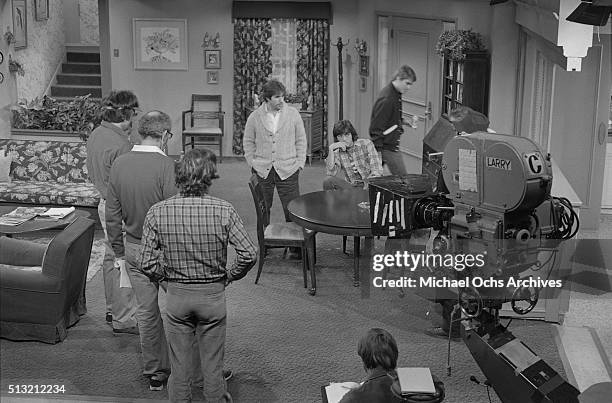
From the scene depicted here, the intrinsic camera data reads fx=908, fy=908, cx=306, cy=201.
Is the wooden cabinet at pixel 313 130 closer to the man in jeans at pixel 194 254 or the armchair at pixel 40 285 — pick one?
the armchair at pixel 40 285

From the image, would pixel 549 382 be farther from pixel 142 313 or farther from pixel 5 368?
pixel 5 368

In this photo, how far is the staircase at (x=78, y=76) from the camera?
37.6 ft

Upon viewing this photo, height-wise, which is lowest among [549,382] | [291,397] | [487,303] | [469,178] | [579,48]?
[291,397]

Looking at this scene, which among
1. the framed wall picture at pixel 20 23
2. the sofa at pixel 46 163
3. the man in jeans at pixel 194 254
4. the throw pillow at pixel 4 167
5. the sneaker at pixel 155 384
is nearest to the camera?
the man in jeans at pixel 194 254

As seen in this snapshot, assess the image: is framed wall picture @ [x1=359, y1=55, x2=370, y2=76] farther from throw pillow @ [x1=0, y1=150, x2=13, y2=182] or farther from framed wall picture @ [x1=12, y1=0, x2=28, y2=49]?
throw pillow @ [x1=0, y1=150, x2=13, y2=182]

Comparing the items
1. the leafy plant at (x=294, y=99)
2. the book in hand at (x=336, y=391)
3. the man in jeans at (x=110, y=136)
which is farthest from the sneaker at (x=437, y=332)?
the leafy plant at (x=294, y=99)

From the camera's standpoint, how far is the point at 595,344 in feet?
17.1

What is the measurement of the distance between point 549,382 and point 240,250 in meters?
1.45

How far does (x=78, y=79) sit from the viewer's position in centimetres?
1166

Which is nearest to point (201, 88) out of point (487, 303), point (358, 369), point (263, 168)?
point (263, 168)

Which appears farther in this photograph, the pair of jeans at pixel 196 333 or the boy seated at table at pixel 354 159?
the boy seated at table at pixel 354 159

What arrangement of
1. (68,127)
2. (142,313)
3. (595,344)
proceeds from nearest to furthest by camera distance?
(142,313) < (595,344) < (68,127)

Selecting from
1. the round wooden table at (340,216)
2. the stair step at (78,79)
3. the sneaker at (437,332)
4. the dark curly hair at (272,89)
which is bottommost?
the sneaker at (437,332)

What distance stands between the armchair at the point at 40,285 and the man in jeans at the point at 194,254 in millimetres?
1257
